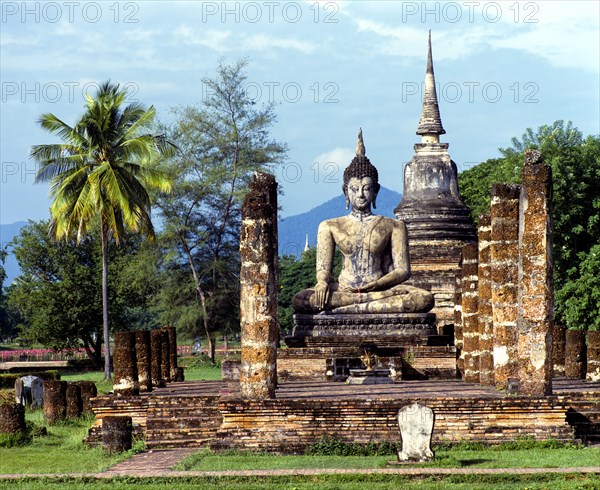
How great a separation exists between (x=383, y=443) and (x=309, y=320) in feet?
29.7

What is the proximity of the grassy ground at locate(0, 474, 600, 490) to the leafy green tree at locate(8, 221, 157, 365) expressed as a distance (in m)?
32.2

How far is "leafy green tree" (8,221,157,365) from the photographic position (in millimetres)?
47406

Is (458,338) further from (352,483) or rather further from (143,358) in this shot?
(352,483)

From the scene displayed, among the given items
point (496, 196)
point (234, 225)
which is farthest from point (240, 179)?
point (496, 196)

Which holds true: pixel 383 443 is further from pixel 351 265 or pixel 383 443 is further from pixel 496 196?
pixel 351 265

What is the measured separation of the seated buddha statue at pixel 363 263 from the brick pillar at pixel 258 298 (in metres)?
7.70

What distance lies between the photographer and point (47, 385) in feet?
76.2

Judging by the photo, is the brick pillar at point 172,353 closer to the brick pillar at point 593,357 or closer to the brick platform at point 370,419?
the brick pillar at point 593,357

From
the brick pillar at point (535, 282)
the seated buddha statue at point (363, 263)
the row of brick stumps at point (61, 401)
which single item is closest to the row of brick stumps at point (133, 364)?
the row of brick stumps at point (61, 401)

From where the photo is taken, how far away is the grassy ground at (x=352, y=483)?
1301 centimetres

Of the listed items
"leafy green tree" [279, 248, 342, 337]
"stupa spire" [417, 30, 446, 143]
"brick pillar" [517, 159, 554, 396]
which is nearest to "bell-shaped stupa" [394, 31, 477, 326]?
"stupa spire" [417, 30, 446, 143]

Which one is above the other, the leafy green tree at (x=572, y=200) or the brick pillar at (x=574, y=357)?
the leafy green tree at (x=572, y=200)

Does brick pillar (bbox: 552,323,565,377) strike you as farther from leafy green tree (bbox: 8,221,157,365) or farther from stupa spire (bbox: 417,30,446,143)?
leafy green tree (bbox: 8,221,157,365)

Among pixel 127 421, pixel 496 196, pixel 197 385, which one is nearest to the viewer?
pixel 127 421
